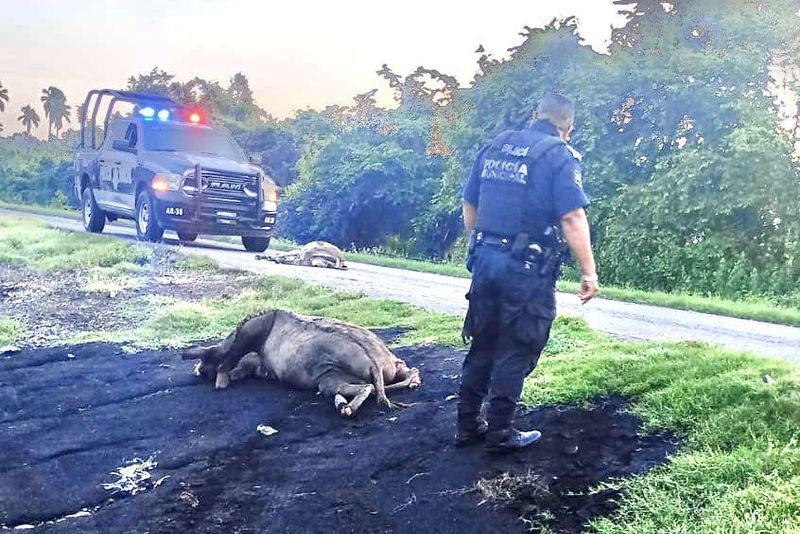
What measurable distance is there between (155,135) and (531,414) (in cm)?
915

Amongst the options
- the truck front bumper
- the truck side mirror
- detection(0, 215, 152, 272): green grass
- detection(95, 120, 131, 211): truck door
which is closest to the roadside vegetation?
detection(0, 215, 152, 272): green grass

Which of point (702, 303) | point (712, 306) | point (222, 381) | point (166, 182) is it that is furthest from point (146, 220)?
point (712, 306)

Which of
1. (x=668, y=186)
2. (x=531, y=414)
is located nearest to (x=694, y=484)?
(x=531, y=414)

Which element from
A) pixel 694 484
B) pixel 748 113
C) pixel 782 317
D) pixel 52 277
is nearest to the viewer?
pixel 694 484

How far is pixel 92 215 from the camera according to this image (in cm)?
1341

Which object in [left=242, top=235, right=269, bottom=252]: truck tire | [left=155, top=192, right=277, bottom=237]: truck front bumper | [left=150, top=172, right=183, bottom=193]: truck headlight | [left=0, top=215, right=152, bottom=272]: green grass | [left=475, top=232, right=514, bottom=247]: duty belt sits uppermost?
[left=475, top=232, right=514, bottom=247]: duty belt

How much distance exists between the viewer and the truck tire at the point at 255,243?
480 inches

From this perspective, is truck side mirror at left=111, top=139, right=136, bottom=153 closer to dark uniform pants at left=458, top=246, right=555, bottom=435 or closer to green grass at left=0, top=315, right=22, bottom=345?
green grass at left=0, top=315, right=22, bottom=345

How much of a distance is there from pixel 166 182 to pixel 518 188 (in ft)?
27.1

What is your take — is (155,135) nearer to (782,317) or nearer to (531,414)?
(782,317)

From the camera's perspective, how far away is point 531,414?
159 inches

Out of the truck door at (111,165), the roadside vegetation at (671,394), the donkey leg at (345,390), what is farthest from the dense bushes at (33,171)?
the donkey leg at (345,390)

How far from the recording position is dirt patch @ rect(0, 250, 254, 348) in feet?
22.8

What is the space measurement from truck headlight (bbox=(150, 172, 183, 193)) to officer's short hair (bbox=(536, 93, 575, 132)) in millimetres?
8052
